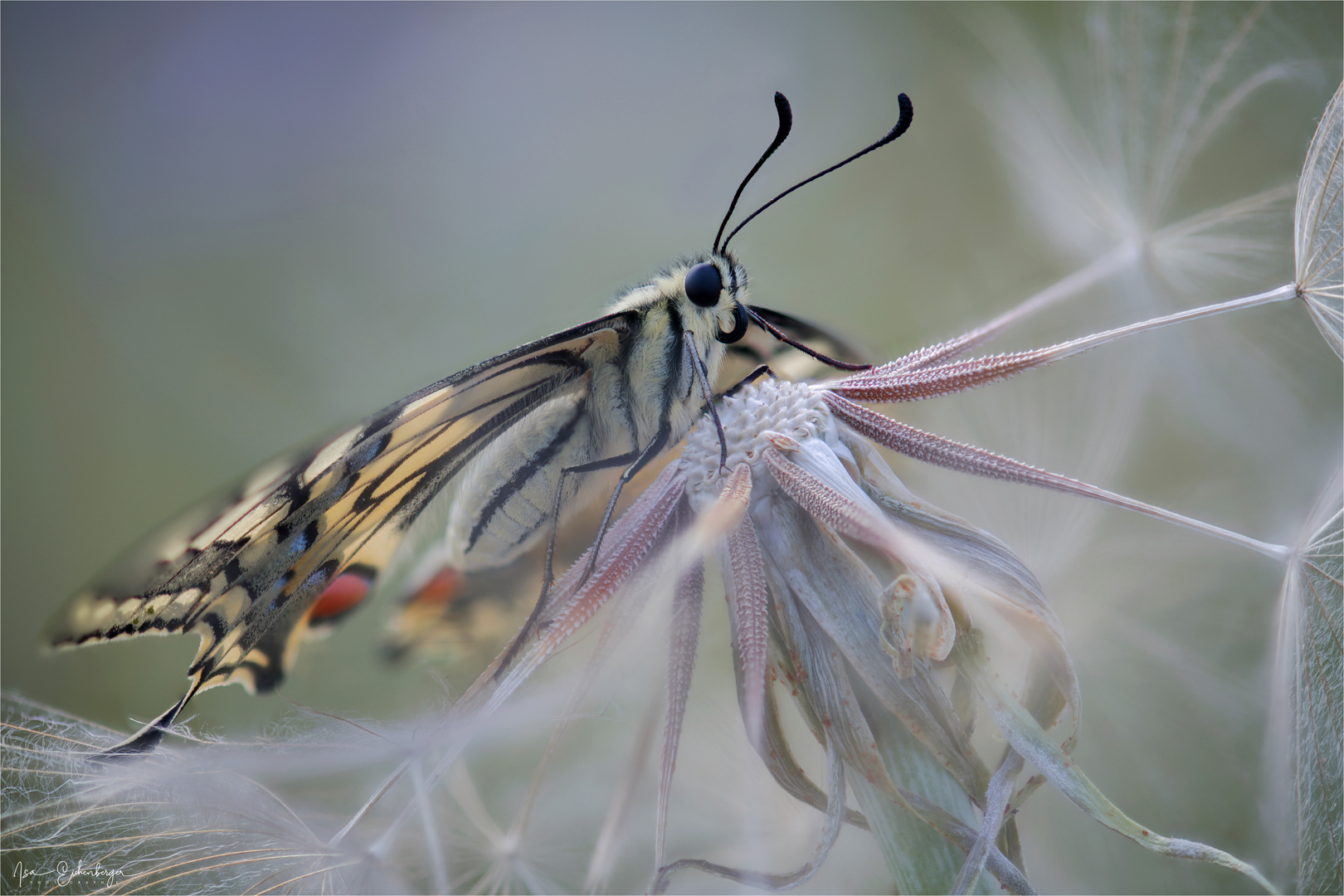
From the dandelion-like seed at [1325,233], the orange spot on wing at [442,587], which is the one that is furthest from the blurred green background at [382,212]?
the dandelion-like seed at [1325,233]

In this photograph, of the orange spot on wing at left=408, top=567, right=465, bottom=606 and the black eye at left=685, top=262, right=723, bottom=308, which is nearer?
the black eye at left=685, top=262, right=723, bottom=308

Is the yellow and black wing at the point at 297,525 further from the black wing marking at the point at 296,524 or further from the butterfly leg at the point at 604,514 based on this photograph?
the butterfly leg at the point at 604,514

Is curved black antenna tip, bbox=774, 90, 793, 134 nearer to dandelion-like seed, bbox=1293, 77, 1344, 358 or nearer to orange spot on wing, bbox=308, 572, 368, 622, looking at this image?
dandelion-like seed, bbox=1293, 77, 1344, 358

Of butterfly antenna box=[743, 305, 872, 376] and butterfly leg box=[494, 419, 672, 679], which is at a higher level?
butterfly antenna box=[743, 305, 872, 376]

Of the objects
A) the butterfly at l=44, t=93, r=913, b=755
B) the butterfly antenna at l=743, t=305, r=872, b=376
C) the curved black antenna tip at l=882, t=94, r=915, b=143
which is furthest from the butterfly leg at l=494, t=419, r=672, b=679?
the curved black antenna tip at l=882, t=94, r=915, b=143

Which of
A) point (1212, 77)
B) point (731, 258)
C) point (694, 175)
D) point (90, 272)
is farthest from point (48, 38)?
point (1212, 77)

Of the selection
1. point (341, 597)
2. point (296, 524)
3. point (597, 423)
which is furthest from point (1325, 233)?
point (341, 597)

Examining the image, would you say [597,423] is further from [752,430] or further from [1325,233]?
[1325,233]

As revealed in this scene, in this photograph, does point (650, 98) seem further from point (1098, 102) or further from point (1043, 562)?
→ point (1043, 562)
